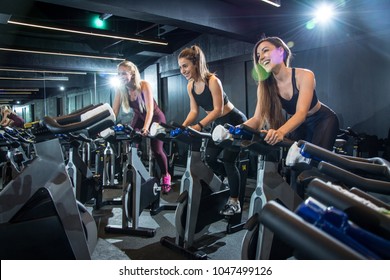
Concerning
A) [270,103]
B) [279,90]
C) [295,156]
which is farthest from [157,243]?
[295,156]

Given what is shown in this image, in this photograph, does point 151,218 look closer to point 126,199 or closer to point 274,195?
point 126,199

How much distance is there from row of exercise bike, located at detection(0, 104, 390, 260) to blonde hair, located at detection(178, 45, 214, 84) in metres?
0.70

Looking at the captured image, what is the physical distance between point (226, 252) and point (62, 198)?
1558 mm

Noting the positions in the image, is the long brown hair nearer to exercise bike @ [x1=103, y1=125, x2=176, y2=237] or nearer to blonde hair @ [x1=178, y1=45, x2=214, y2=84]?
blonde hair @ [x1=178, y1=45, x2=214, y2=84]

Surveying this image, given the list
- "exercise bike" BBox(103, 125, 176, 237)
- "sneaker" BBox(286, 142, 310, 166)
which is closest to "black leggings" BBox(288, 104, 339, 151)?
"sneaker" BBox(286, 142, 310, 166)

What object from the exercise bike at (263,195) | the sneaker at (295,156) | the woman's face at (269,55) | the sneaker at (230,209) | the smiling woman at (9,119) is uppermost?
the woman's face at (269,55)

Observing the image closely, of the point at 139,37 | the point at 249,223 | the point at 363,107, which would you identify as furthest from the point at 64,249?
the point at 139,37

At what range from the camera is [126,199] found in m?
2.97

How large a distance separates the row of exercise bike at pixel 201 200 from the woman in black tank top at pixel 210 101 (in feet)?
0.63

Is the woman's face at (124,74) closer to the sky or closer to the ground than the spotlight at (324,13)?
closer to the ground

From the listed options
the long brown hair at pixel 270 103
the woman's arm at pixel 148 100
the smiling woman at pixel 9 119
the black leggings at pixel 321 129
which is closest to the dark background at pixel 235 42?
the woman's arm at pixel 148 100

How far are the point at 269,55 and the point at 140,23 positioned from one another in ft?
20.1

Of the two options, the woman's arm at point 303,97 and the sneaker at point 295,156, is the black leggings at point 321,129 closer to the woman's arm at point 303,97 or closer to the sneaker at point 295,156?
the woman's arm at point 303,97

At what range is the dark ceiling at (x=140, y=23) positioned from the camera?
14.8 feet
